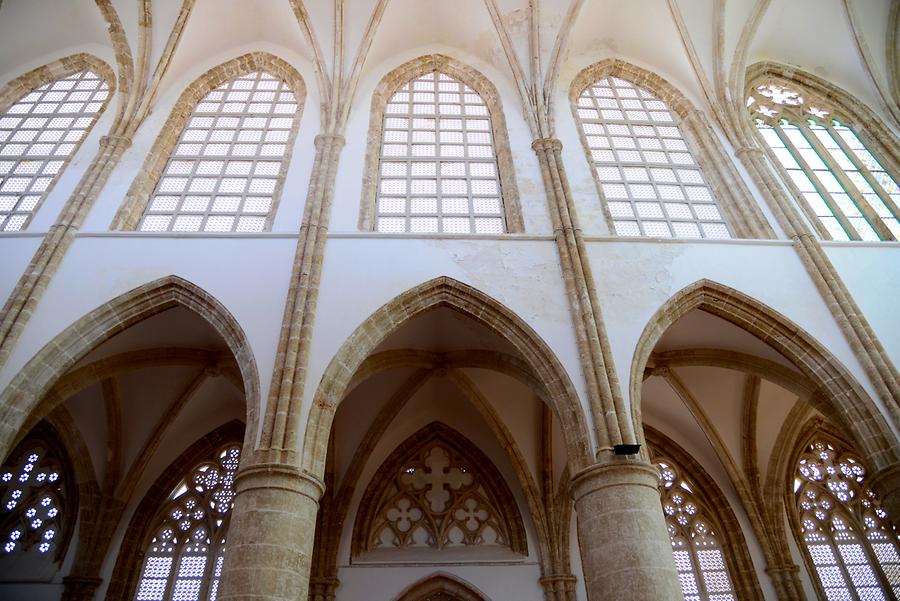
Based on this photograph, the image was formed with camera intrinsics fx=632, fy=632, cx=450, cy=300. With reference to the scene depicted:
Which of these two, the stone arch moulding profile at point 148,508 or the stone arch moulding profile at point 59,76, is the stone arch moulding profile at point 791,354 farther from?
the stone arch moulding profile at point 59,76

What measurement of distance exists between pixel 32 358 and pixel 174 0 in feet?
26.5

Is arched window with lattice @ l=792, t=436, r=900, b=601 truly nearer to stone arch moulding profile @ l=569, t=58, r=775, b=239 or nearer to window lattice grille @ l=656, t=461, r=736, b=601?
window lattice grille @ l=656, t=461, r=736, b=601

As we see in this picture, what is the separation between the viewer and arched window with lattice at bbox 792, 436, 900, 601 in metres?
10.8

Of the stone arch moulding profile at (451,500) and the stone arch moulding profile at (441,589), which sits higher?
the stone arch moulding profile at (451,500)

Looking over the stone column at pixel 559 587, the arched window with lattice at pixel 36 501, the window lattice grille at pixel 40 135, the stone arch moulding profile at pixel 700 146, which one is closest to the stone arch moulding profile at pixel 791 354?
the stone arch moulding profile at pixel 700 146

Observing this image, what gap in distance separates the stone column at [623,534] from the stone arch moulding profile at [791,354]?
2.96 feet

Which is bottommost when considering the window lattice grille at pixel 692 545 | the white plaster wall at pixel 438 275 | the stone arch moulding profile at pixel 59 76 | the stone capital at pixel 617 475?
the stone capital at pixel 617 475

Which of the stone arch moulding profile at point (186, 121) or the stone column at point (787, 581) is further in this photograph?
the stone column at point (787, 581)

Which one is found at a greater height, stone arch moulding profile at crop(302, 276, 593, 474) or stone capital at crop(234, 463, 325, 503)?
stone arch moulding profile at crop(302, 276, 593, 474)

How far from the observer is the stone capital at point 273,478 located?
674 cm

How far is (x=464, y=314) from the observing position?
29.2 ft

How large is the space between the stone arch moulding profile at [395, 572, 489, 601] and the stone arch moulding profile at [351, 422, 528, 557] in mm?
596

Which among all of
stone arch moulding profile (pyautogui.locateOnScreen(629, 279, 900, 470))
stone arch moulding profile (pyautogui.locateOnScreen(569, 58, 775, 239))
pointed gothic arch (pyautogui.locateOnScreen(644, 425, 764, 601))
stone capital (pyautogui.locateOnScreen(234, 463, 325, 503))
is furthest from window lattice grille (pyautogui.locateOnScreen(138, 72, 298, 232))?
pointed gothic arch (pyautogui.locateOnScreen(644, 425, 764, 601))

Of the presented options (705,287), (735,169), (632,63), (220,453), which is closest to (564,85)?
(632,63)
